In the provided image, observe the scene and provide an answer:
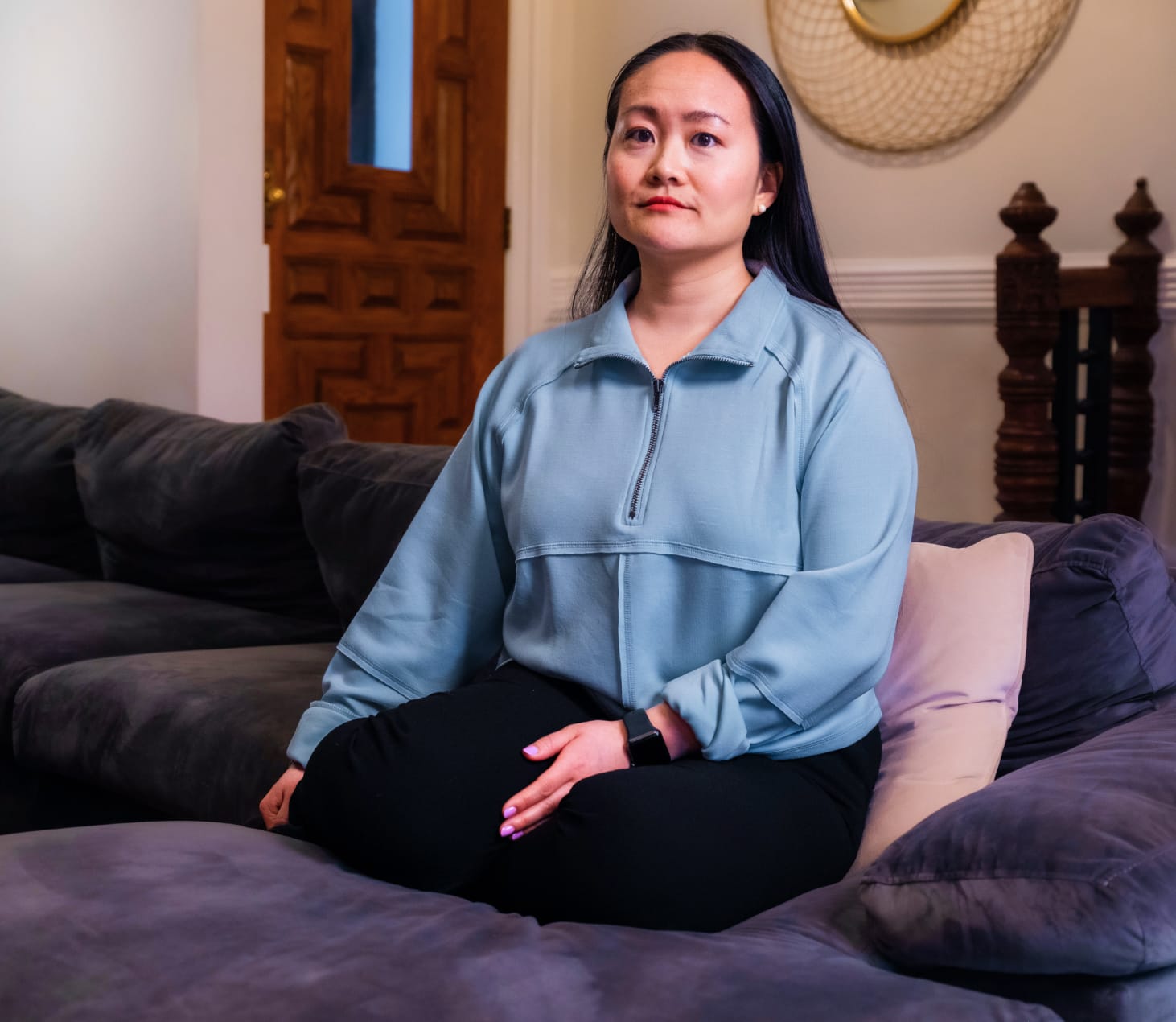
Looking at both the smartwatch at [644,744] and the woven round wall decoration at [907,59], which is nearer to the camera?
the smartwatch at [644,744]

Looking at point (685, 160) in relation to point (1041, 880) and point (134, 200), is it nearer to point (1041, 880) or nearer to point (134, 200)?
point (1041, 880)

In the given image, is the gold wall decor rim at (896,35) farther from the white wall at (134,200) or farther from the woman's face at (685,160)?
the woman's face at (685,160)

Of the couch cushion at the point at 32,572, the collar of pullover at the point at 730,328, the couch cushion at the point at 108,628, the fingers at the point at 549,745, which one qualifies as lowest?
the couch cushion at the point at 32,572

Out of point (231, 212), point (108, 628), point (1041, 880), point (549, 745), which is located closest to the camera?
point (1041, 880)

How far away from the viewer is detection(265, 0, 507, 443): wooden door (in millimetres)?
4078

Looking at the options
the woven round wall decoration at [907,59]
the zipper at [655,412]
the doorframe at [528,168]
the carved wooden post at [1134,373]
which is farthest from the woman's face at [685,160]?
the doorframe at [528,168]

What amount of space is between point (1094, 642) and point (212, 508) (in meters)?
1.72

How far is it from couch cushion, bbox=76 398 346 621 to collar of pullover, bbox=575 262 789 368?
119cm

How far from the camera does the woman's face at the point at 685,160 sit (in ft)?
4.65

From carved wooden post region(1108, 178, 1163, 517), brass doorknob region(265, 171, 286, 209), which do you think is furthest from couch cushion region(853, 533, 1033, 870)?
brass doorknob region(265, 171, 286, 209)

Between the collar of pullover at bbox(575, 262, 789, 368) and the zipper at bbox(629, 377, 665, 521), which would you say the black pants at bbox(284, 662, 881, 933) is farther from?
the collar of pullover at bbox(575, 262, 789, 368)

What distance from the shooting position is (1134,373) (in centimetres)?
323

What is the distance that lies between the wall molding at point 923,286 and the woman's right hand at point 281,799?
8.46 feet

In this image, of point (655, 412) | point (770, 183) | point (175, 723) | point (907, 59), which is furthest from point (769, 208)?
point (907, 59)
